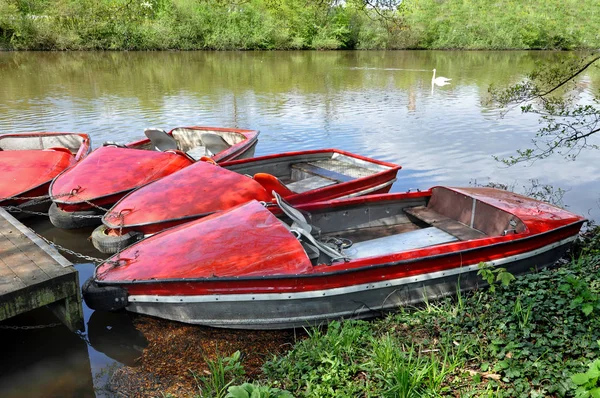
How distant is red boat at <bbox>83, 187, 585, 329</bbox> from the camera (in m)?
5.17

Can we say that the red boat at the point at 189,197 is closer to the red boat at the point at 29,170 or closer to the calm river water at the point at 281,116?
the calm river water at the point at 281,116

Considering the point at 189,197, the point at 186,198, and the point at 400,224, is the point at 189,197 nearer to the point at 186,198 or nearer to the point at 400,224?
the point at 186,198

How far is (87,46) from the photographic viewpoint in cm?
4619

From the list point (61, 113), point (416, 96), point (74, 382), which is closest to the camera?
point (74, 382)

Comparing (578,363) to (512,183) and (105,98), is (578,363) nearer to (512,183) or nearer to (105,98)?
(512,183)

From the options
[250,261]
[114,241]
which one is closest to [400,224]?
[250,261]

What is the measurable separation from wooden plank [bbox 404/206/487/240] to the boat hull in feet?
3.76

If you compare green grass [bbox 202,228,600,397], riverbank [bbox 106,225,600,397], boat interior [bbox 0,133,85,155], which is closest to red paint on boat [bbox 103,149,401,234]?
riverbank [bbox 106,225,600,397]

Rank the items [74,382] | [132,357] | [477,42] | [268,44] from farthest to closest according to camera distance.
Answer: [477,42], [268,44], [132,357], [74,382]

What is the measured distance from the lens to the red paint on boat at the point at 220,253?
5195 millimetres

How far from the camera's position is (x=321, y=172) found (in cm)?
1005

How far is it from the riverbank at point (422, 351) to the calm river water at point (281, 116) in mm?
895

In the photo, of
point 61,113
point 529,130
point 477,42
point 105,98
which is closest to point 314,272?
point 529,130

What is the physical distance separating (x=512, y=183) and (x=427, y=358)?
8705mm
